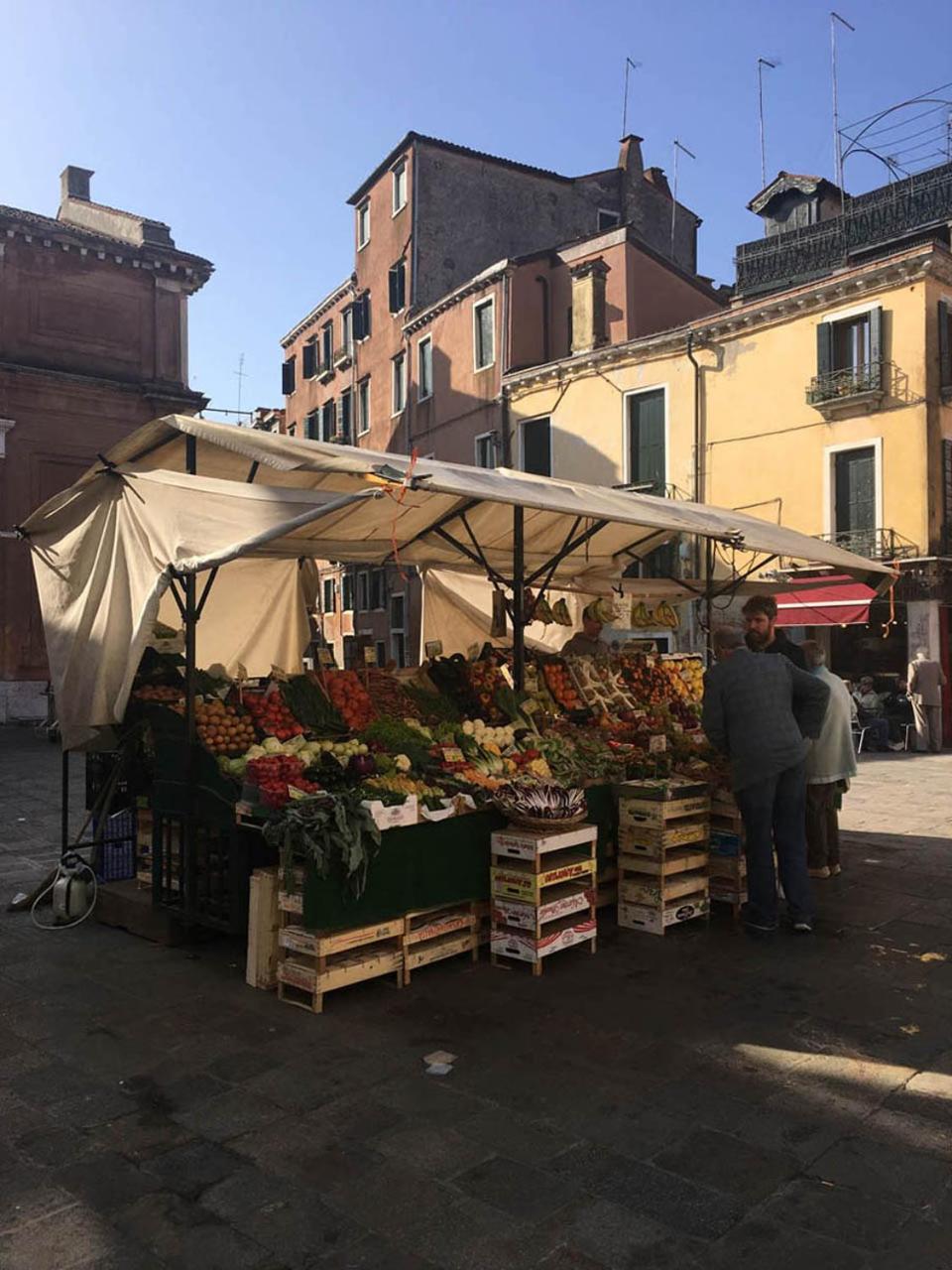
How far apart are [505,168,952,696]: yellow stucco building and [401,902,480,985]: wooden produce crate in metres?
14.9

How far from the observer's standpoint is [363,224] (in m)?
31.6

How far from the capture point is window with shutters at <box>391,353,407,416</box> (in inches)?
1145

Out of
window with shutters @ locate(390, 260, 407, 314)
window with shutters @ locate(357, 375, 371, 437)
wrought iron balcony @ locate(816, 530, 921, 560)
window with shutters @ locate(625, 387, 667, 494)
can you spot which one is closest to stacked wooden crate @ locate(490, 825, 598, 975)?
wrought iron balcony @ locate(816, 530, 921, 560)

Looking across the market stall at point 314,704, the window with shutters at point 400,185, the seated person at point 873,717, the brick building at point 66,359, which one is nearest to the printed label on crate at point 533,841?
the market stall at point 314,704

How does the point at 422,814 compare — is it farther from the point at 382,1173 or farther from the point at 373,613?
the point at 373,613

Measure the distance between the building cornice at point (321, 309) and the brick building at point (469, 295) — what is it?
80 mm

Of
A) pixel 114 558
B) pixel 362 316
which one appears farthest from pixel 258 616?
pixel 362 316

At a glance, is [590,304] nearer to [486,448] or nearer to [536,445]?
[536,445]

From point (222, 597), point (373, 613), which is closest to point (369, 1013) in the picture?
point (222, 597)

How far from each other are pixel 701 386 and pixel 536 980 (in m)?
18.0

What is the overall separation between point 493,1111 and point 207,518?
3124 millimetres

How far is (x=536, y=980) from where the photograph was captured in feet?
16.1

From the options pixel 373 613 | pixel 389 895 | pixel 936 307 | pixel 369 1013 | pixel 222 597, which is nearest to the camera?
pixel 369 1013

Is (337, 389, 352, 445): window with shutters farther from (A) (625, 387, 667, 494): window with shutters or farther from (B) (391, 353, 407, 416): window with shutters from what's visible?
(A) (625, 387, 667, 494): window with shutters
